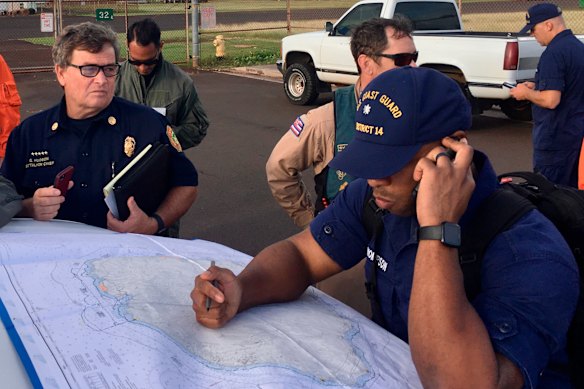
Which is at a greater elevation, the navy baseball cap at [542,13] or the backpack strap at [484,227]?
the navy baseball cap at [542,13]

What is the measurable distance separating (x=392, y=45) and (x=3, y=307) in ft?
8.77

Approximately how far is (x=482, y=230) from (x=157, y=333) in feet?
2.95

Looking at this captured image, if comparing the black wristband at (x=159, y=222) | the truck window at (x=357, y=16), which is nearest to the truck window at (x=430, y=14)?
the truck window at (x=357, y=16)

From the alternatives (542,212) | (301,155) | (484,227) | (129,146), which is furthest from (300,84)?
(484,227)

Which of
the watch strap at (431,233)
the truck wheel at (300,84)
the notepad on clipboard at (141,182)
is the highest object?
the watch strap at (431,233)

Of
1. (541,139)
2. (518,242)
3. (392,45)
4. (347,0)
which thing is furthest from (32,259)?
(347,0)

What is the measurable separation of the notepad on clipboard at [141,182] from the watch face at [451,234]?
183 cm

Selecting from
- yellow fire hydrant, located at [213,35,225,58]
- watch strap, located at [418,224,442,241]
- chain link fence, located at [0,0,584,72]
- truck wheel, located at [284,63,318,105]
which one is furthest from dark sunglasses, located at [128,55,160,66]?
yellow fire hydrant, located at [213,35,225,58]

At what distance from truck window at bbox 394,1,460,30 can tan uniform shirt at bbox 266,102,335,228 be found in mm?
9688

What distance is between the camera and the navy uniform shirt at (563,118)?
6.52 metres

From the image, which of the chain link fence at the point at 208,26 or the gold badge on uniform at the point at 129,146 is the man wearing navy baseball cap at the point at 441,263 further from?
the chain link fence at the point at 208,26

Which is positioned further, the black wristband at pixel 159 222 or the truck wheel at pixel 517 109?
the truck wheel at pixel 517 109

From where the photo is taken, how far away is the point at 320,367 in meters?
2.00

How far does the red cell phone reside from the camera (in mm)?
3311
